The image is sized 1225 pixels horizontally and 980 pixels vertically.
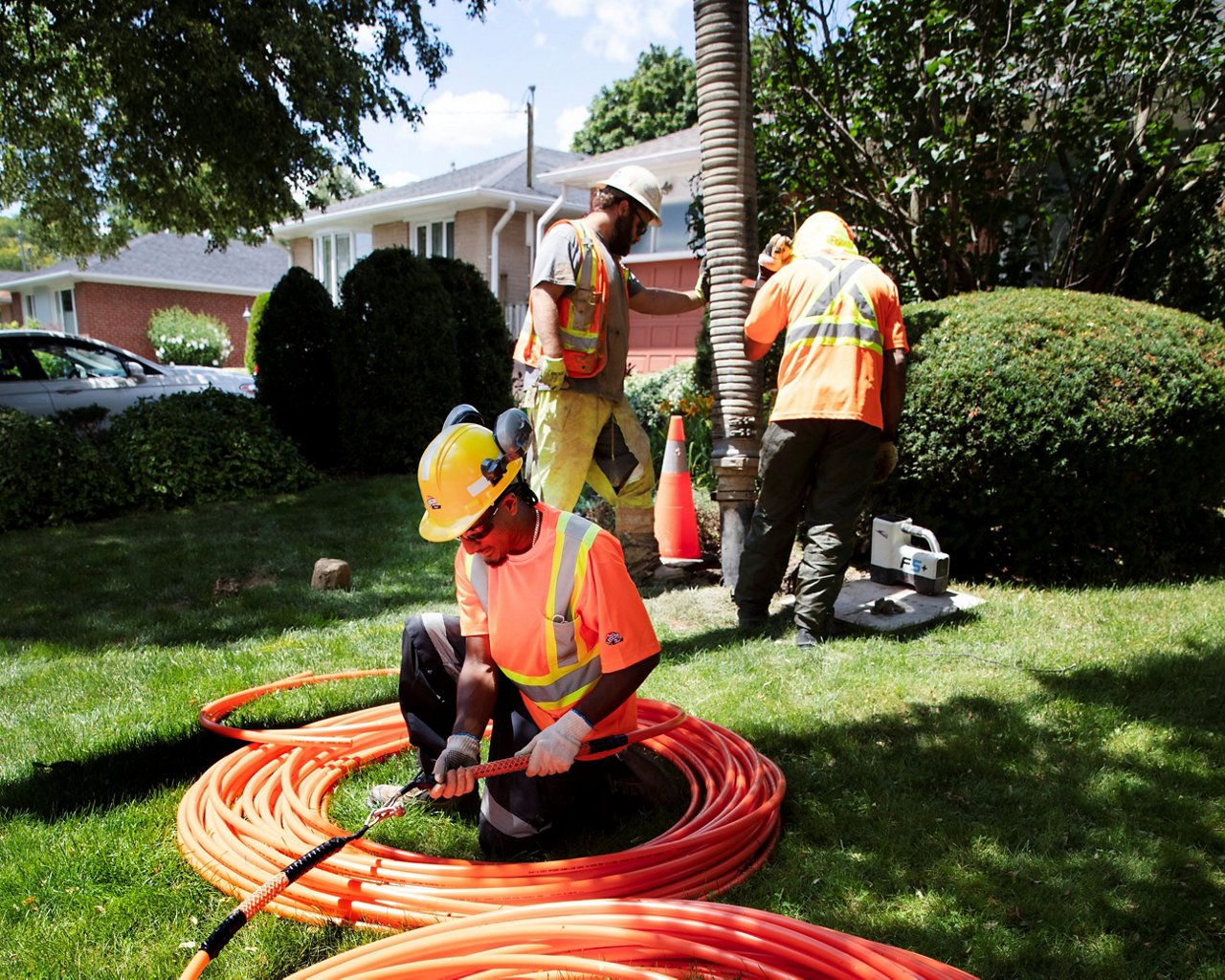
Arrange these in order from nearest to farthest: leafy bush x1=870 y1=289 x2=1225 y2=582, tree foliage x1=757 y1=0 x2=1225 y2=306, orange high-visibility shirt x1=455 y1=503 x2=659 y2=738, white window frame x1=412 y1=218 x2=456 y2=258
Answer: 1. orange high-visibility shirt x1=455 y1=503 x2=659 y2=738
2. leafy bush x1=870 y1=289 x2=1225 y2=582
3. tree foliage x1=757 y1=0 x2=1225 y2=306
4. white window frame x1=412 y1=218 x2=456 y2=258

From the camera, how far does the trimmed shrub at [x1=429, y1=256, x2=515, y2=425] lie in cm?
1088

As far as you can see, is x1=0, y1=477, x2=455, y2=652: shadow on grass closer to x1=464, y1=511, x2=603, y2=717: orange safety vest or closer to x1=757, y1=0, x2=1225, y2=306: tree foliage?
x1=464, y1=511, x2=603, y2=717: orange safety vest

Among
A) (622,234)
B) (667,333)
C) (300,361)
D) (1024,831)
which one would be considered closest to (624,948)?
(1024,831)

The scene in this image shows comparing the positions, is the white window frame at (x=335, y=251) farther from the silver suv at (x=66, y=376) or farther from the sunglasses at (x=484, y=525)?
the sunglasses at (x=484, y=525)

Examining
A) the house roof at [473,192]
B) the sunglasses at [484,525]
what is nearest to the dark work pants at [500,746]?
the sunglasses at [484,525]

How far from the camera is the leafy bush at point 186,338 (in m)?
31.0

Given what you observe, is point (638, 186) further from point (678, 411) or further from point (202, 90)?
point (202, 90)

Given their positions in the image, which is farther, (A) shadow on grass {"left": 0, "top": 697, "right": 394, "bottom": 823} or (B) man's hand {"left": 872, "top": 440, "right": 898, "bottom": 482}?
(B) man's hand {"left": 872, "top": 440, "right": 898, "bottom": 482}

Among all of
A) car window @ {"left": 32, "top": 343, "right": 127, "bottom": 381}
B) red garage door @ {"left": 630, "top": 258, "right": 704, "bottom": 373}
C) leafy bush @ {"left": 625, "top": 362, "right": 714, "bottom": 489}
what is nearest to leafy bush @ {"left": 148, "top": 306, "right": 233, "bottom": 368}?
red garage door @ {"left": 630, "top": 258, "right": 704, "bottom": 373}

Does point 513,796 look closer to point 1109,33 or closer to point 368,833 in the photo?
point 368,833

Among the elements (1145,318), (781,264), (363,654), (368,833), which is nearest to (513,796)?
(368,833)

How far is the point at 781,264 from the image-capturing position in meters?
4.85

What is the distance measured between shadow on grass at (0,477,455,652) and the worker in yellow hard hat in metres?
2.70

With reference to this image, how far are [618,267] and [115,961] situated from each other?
3.59 metres
